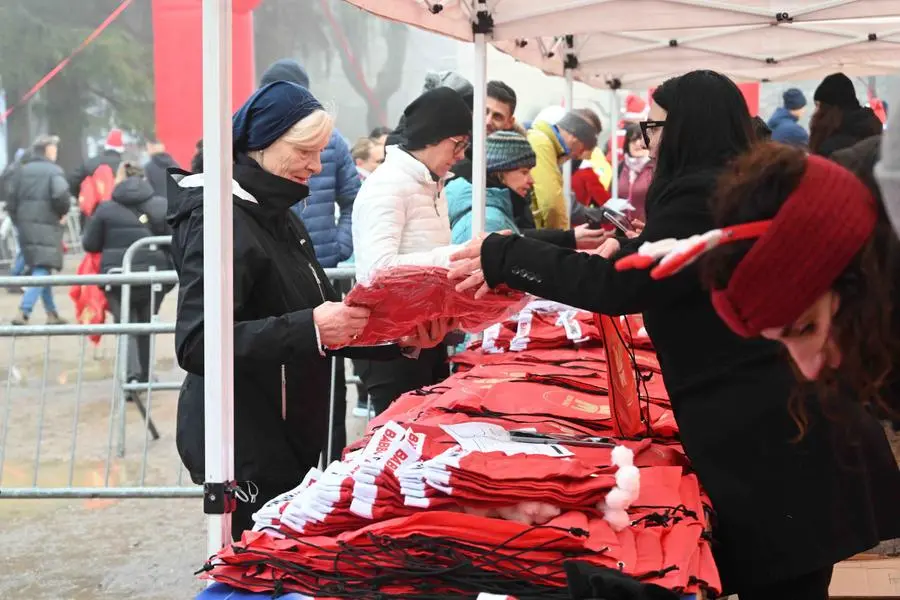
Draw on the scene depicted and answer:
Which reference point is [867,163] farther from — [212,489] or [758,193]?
[212,489]

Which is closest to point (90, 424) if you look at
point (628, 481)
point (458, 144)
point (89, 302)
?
point (89, 302)

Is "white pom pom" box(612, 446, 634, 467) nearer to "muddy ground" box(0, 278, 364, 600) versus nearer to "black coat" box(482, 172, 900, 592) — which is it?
"black coat" box(482, 172, 900, 592)

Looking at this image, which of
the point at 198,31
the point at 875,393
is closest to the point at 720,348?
the point at 875,393

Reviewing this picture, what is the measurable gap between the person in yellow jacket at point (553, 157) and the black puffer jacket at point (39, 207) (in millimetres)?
7281

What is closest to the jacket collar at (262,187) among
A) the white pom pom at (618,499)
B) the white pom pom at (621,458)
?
the white pom pom at (621,458)

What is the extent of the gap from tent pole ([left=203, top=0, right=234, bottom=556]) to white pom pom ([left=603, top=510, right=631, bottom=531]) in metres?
0.81

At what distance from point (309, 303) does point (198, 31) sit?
999 cm

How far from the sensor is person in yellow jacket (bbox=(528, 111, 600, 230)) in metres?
6.71

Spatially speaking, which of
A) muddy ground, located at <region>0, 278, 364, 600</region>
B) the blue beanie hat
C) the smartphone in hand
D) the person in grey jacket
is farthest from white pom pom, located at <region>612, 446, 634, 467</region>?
the person in grey jacket

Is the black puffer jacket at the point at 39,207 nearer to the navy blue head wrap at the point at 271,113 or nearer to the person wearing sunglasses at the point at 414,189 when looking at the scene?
the person wearing sunglasses at the point at 414,189

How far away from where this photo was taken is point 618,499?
84.0 inches

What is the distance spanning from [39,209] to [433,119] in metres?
9.71

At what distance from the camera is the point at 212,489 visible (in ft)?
7.77

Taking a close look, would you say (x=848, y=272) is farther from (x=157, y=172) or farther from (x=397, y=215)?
(x=157, y=172)
